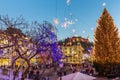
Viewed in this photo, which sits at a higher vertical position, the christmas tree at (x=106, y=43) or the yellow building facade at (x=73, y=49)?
the yellow building facade at (x=73, y=49)

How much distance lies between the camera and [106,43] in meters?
33.5

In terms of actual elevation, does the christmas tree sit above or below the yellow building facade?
below

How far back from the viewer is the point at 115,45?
33.5 meters

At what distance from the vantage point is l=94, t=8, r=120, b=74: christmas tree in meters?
33.1

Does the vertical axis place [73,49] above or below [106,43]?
above

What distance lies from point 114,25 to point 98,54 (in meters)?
3.90

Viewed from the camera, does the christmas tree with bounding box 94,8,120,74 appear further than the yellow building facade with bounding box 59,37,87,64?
No

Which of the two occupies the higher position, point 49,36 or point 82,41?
point 82,41

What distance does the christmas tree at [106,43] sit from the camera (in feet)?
109

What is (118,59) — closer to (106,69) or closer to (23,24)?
(106,69)

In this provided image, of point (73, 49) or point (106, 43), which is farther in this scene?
point (73, 49)

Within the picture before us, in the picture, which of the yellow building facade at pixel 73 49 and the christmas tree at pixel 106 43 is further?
the yellow building facade at pixel 73 49

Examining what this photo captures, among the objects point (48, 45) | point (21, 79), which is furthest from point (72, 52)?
point (21, 79)

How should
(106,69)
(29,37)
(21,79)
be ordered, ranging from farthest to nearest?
(106,69) → (29,37) → (21,79)
